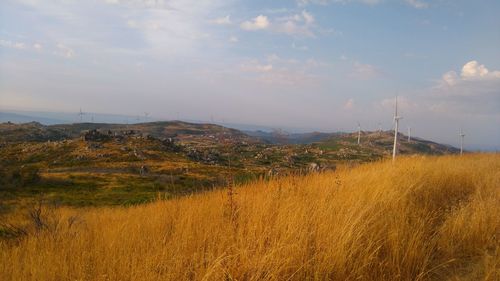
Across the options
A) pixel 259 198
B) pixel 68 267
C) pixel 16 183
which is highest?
pixel 259 198

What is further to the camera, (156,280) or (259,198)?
(259,198)

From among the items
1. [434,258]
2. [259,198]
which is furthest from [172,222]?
[434,258]

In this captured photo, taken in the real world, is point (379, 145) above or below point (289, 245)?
below

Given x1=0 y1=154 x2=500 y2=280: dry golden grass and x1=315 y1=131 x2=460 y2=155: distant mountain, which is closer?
x1=0 y1=154 x2=500 y2=280: dry golden grass

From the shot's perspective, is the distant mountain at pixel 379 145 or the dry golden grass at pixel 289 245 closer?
the dry golden grass at pixel 289 245

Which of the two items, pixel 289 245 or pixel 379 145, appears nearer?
pixel 289 245

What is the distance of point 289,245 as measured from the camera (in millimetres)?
3625

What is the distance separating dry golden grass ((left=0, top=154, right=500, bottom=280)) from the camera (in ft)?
11.5

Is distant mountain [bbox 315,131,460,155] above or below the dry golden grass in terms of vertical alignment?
below

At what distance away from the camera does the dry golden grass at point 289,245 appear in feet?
11.5

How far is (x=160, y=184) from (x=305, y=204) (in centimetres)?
6183

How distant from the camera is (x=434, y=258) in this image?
4.45 metres

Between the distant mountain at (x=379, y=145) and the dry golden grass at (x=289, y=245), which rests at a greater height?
the dry golden grass at (x=289, y=245)

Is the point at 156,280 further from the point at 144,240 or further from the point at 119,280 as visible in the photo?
the point at 144,240
